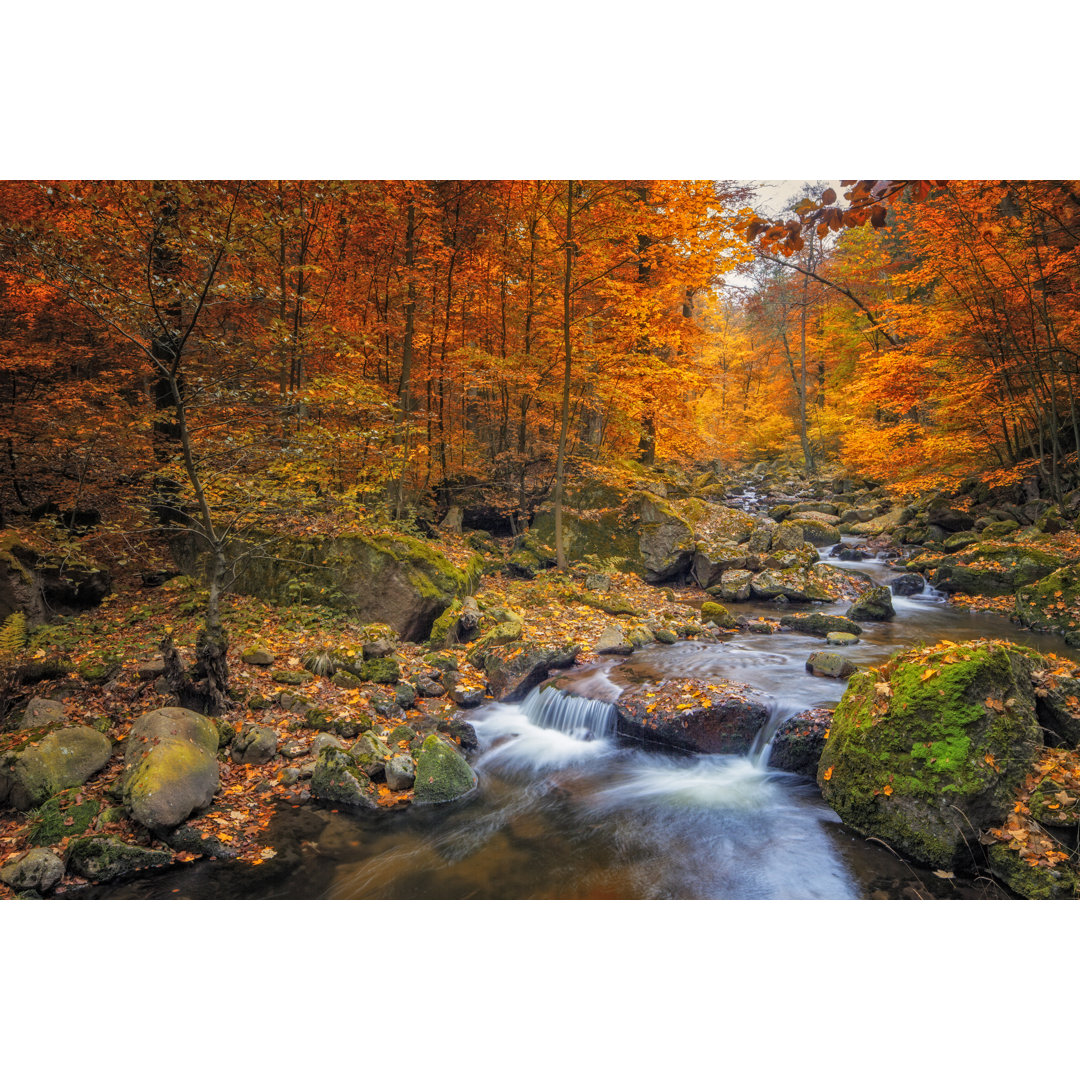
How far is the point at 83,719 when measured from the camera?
Answer: 486 cm

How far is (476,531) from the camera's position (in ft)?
40.7

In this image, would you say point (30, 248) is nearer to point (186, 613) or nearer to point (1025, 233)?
point (186, 613)

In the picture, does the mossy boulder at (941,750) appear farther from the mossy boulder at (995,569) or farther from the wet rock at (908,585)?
the wet rock at (908,585)

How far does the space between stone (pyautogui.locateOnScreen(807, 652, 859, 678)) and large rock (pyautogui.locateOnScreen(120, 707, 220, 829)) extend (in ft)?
21.3

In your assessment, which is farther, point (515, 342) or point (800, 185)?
point (515, 342)

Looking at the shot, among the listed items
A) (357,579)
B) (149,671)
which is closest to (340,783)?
(149,671)

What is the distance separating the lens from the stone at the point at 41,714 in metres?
4.60

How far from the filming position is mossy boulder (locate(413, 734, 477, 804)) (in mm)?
4855

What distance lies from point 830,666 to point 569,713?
128 inches

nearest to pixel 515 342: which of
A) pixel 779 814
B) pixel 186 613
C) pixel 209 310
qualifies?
pixel 209 310

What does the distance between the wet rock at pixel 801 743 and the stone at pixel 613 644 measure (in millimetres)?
2560

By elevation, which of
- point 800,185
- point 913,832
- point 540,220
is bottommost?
point 913,832

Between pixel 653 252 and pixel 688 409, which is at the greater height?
pixel 653 252

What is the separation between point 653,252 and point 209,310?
7404 mm
